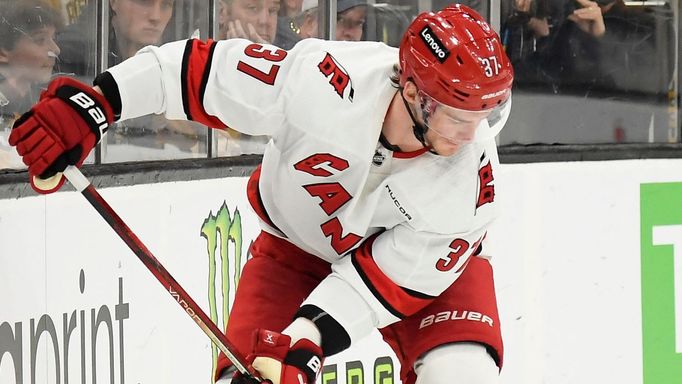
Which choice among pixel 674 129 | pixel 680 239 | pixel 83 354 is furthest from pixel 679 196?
pixel 83 354

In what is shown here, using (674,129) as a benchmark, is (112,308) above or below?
above

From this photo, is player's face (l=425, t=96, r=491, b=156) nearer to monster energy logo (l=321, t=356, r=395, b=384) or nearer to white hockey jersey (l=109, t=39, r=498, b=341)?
white hockey jersey (l=109, t=39, r=498, b=341)

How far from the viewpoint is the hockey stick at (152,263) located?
2.41 m

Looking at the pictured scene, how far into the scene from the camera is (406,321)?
109 inches

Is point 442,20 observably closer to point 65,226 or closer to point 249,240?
point 65,226

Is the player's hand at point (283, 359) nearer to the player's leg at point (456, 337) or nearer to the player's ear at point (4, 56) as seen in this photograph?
the player's leg at point (456, 337)

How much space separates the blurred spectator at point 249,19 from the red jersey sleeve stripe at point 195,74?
1101 mm

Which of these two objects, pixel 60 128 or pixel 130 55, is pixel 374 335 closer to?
pixel 130 55

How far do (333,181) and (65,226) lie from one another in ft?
1.87

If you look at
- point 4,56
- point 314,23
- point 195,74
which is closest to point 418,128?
point 195,74

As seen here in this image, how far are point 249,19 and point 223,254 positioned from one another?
71 cm

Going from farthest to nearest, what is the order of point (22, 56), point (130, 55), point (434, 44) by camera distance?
1. point (130, 55)
2. point (22, 56)
3. point (434, 44)

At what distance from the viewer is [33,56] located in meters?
2.95

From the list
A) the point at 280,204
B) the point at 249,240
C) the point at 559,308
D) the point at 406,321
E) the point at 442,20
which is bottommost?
the point at 559,308
